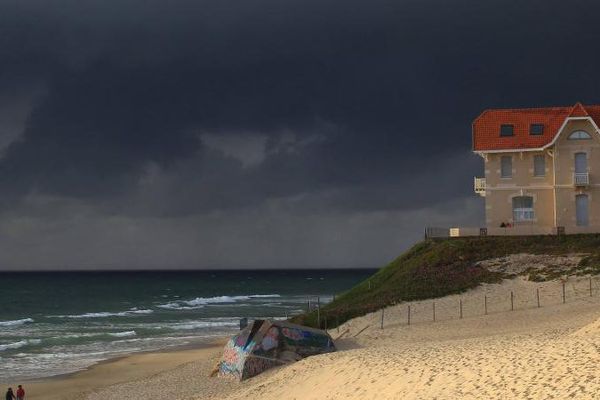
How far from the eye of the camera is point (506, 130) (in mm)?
51938

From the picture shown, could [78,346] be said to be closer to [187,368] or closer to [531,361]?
[187,368]

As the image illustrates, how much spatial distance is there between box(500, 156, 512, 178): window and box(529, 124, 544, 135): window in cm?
248

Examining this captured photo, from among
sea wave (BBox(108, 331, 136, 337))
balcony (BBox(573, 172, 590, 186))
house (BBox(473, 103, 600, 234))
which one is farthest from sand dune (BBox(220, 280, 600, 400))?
sea wave (BBox(108, 331, 136, 337))

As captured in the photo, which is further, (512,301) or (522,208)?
(522,208)

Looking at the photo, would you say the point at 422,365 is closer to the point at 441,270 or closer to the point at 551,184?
the point at 441,270

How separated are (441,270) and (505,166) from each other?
10.8 m

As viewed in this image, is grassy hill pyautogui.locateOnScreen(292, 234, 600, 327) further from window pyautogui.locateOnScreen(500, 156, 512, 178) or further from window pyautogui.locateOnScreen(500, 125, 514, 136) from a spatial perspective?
window pyautogui.locateOnScreen(500, 125, 514, 136)

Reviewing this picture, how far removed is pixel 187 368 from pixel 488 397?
21.8 metres

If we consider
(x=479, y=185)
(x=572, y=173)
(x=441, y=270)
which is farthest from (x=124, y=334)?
(x=572, y=173)

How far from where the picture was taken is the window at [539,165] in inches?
1980

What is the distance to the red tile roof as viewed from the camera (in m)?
50.3

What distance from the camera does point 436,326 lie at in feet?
118

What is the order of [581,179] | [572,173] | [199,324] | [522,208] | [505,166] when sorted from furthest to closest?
[199,324] → [505,166] → [522,208] → [572,173] → [581,179]

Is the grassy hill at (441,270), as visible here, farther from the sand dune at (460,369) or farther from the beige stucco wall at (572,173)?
the sand dune at (460,369)
